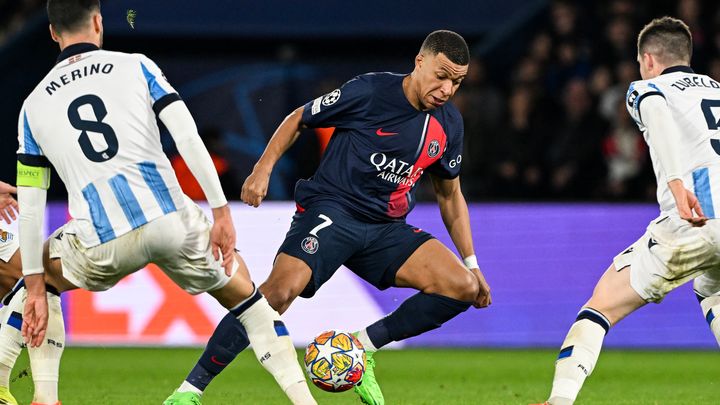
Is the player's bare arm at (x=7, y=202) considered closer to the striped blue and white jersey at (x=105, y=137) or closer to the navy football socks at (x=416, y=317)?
the striped blue and white jersey at (x=105, y=137)

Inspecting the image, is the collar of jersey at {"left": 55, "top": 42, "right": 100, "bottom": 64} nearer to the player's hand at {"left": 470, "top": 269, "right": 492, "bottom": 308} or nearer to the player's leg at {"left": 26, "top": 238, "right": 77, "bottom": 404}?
the player's leg at {"left": 26, "top": 238, "right": 77, "bottom": 404}

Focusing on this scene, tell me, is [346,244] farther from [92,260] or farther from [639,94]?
[639,94]

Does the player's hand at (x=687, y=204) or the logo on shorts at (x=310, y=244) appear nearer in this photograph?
the player's hand at (x=687, y=204)

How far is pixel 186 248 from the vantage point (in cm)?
516

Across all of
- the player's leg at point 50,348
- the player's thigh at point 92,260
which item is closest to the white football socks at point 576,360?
the player's thigh at point 92,260

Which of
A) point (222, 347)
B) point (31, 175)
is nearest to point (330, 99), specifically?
point (222, 347)

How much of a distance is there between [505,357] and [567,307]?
1002 mm

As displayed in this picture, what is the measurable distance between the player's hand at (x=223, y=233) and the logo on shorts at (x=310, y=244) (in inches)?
48.3

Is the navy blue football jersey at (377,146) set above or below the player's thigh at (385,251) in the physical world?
above

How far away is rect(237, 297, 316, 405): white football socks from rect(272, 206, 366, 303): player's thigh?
67 cm

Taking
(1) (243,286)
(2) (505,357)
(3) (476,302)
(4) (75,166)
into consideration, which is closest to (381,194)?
(3) (476,302)

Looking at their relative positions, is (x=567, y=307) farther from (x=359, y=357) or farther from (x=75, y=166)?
(x=75, y=166)

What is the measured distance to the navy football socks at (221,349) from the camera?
591cm

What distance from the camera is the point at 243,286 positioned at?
543 centimetres
